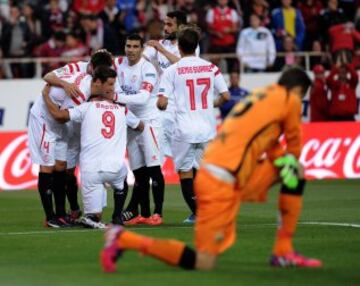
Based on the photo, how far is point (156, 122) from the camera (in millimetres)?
16531

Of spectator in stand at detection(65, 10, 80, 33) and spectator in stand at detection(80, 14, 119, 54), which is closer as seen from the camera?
spectator in stand at detection(80, 14, 119, 54)

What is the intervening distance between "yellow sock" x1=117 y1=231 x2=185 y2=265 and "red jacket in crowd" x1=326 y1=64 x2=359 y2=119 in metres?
16.1

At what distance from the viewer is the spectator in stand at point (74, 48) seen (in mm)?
26781

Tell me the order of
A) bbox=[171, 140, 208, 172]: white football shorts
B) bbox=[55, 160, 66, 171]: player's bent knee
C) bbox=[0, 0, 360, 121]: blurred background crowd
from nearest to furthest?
1. bbox=[171, 140, 208, 172]: white football shorts
2. bbox=[55, 160, 66, 171]: player's bent knee
3. bbox=[0, 0, 360, 121]: blurred background crowd

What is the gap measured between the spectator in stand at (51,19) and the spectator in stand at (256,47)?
388 centimetres

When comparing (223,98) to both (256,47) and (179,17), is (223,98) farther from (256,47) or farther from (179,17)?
(256,47)

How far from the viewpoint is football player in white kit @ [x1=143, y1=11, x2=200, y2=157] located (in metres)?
16.5

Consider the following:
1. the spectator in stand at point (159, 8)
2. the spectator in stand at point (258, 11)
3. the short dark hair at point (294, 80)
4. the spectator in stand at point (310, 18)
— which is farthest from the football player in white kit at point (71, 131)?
the spectator in stand at point (310, 18)

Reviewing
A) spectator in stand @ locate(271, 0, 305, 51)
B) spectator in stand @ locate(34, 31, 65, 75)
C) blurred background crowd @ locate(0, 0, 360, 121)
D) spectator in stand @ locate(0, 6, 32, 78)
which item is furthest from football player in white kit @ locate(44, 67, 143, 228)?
spectator in stand @ locate(271, 0, 305, 51)

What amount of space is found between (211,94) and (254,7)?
514 inches

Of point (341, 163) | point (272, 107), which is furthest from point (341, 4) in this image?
point (272, 107)

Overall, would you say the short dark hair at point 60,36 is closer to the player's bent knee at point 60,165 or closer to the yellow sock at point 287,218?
the player's bent knee at point 60,165

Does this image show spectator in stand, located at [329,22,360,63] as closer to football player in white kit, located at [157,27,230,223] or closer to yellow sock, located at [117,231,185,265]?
football player in white kit, located at [157,27,230,223]

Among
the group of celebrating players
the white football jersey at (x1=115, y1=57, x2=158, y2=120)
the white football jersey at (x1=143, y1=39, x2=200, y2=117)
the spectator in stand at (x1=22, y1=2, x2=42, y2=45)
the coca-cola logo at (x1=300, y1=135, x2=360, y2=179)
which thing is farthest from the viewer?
the spectator in stand at (x1=22, y1=2, x2=42, y2=45)
